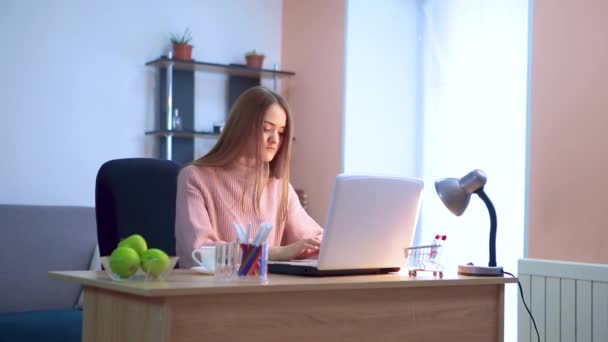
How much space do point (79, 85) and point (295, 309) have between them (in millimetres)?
2743

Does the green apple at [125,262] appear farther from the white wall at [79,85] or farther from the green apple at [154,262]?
the white wall at [79,85]

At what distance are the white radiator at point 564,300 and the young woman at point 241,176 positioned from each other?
3.35 ft

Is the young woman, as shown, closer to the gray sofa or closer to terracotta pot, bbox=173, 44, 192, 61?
the gray sofa

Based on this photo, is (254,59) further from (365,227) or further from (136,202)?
(365,227)

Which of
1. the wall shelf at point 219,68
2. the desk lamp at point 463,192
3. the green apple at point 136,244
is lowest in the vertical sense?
the green apple at point 136,244

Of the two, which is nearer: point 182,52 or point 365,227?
point 365,227

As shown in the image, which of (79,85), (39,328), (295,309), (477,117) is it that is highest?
(79,85)

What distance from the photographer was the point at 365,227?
7.05ft

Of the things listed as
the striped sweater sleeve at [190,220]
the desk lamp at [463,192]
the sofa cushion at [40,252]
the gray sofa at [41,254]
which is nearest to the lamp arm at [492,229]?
the desk lamp at [463,192]

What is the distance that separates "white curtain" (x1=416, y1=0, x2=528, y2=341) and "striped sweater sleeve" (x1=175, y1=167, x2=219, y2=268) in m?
1.55

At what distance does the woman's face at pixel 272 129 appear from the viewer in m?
2.66

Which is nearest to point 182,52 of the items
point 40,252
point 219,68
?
point 219,68

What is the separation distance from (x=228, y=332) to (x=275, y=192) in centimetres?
109

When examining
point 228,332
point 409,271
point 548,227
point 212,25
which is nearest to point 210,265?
point 228,332
